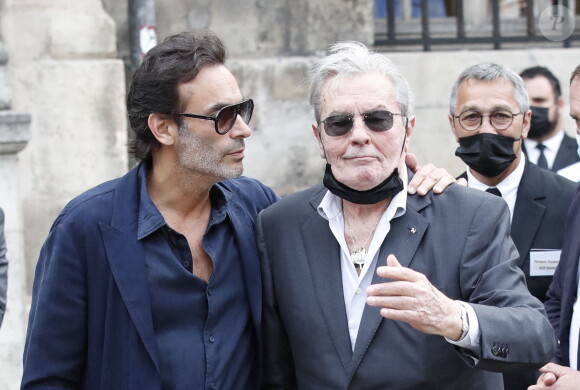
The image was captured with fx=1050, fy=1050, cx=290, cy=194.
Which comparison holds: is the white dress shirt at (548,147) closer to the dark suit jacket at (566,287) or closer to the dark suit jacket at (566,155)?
the dark suit jacket at (566,155)

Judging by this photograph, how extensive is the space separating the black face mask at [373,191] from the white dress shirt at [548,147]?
12.7 ft

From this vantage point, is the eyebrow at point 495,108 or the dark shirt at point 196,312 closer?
the dark shirt at point 196,312

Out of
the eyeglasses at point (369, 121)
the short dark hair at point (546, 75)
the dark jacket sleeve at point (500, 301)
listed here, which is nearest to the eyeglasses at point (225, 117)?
the eyeglasses at point (369, 121)

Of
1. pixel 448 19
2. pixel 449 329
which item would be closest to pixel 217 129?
pixel 449 329

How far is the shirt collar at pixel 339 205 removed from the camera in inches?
134

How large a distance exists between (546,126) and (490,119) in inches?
97.0

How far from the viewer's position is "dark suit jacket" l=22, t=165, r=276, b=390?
335 centimetres

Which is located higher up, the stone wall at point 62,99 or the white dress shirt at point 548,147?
the stone wall at point 62,99

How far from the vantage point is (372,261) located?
3359mm

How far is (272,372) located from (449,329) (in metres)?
0.85

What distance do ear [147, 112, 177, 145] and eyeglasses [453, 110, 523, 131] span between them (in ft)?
5.39

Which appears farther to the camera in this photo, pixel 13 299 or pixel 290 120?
pixel 290 120

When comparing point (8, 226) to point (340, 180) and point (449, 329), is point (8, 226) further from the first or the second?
point (449, 329)

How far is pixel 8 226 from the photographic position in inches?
244
